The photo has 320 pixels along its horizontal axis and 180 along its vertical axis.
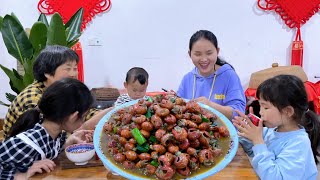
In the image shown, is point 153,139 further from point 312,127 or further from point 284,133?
point 312,127

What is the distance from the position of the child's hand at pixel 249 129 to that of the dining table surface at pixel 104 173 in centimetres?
11

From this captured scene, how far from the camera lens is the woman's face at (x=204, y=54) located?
71.0 inches

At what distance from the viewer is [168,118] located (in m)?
1.19

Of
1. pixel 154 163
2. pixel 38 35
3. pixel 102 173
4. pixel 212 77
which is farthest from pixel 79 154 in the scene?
pixel 38 35

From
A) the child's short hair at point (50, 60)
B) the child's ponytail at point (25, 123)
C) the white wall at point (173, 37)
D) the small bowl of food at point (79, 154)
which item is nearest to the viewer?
the small bowl of food at point (79, 154)

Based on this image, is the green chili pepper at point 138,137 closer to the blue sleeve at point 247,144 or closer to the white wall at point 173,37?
the blue sleeve at point 247,144

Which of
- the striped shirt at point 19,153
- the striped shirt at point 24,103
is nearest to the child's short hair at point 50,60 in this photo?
the striped shirt at point 24,103

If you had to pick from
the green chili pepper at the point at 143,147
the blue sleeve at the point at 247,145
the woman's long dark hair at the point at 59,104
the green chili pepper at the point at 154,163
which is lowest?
the blue sleeve at the point at 247,145

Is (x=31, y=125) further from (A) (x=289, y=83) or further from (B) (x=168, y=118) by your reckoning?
(A) (x=289, y=83)

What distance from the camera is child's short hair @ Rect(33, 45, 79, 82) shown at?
1.78m

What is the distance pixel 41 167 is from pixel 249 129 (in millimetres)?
852

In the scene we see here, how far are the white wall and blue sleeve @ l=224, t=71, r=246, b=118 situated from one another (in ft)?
6.19

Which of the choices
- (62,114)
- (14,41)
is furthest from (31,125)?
(14,41)

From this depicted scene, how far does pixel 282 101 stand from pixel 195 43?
651 millimetres
